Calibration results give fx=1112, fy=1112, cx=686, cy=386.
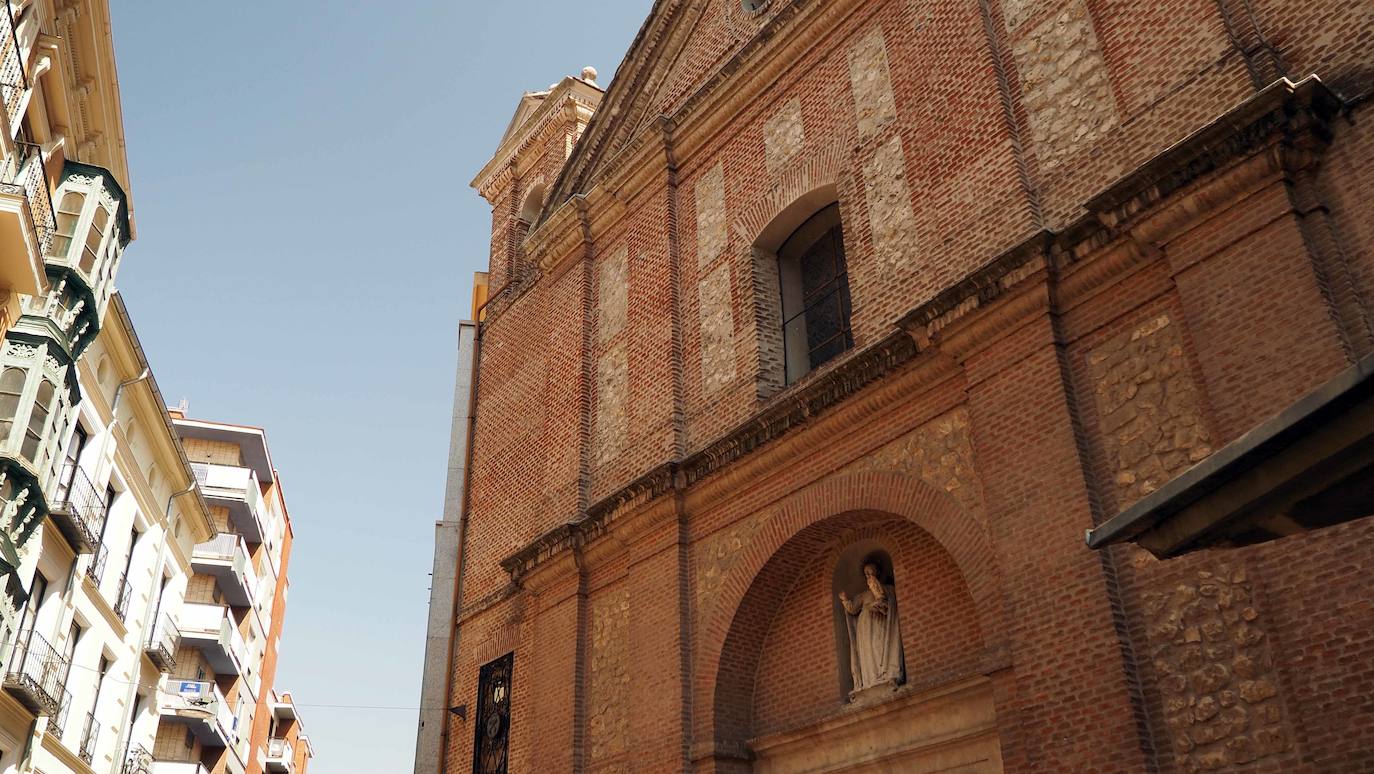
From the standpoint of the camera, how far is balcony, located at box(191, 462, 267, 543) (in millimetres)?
32469

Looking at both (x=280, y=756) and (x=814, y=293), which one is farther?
(x=280, y=756)

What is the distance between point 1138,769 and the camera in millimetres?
7090

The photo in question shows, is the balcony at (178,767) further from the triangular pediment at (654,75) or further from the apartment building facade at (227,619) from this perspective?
the triangular pediment at (654,75)

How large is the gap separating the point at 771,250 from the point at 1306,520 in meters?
9.32

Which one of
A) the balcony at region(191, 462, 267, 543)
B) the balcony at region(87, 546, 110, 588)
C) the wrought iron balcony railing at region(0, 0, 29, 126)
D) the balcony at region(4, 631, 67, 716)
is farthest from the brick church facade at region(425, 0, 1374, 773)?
the balcony at region(191, 462, 267, 543)

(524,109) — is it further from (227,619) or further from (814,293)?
(227,619)

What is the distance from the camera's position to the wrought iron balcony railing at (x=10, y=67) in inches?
417

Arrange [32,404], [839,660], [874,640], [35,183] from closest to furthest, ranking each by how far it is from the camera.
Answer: [874,640]
[839,660]
[35,183]
[32,404]

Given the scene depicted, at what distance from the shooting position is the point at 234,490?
32.8 m

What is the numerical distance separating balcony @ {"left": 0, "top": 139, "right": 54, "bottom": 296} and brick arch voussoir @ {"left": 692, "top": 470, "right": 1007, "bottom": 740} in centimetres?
771

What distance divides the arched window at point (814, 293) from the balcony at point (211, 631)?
75.1ft

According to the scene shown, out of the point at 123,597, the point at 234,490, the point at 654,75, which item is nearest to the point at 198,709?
the point at 234,490

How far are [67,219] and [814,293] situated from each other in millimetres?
8577

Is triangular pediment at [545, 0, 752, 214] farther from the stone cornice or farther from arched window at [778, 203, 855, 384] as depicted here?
the stone cornice
